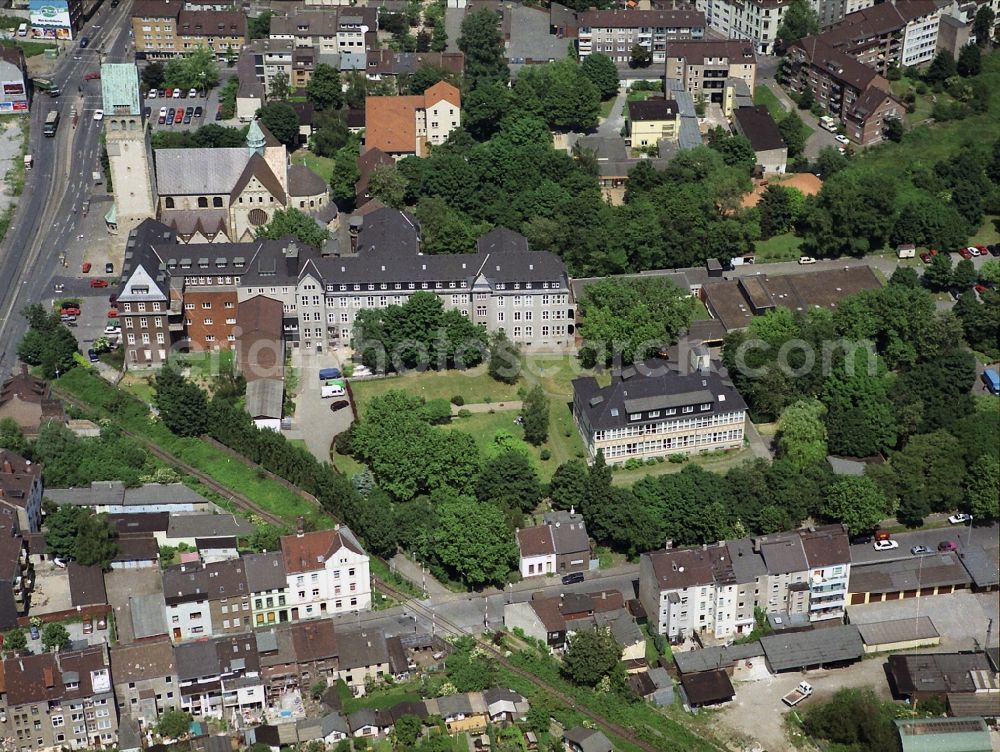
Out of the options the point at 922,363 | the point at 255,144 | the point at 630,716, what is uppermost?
the point at 255,144

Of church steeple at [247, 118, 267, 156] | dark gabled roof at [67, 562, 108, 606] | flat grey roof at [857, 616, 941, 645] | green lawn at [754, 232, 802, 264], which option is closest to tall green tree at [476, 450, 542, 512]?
flat grey roof at [857, 616, 941, 645]

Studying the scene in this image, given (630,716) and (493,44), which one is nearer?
(630,716)

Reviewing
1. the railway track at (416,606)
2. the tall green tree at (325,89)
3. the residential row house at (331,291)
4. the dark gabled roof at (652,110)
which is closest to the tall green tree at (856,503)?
the railway track at (416,606)

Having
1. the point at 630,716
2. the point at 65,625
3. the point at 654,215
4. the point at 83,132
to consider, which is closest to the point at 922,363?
the point at 654,215

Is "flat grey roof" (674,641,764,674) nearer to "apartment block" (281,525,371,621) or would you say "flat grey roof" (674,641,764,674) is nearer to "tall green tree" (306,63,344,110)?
"apartment block" (281,525,371,621)

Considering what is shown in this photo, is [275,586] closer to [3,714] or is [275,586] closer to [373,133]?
[3,714]

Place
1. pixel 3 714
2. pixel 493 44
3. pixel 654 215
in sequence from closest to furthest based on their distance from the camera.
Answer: pixel 3 714 → pixel 654 215 → pixel 493 44

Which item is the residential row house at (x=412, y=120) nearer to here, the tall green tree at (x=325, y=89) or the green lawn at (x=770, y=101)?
the tall green tree at (x=325, y=89)
